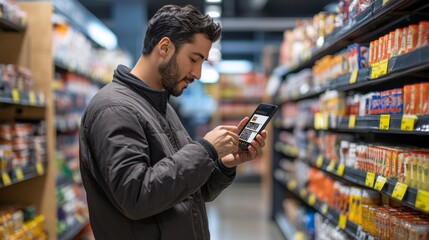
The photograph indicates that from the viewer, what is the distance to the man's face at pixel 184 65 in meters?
1.92

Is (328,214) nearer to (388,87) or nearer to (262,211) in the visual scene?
(388,87)

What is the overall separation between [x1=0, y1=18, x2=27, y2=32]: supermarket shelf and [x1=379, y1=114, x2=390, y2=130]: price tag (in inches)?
87.3

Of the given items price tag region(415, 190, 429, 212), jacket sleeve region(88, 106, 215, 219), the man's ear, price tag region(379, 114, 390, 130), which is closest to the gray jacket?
jacket sleeve region(88, 106, 215, 219)

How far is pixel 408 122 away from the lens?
2.00 m

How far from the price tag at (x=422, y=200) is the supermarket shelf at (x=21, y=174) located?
2157 millimetres

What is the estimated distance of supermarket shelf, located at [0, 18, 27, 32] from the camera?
2.99 m

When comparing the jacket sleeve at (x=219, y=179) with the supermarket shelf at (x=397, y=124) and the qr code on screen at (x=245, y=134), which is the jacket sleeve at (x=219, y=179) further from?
the supermarket shelf at (x=397, y=124)

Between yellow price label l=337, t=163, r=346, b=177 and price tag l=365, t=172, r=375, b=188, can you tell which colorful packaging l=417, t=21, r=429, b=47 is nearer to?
price tag l=365, t=172, r=375, b=188

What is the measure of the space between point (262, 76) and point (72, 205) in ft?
24.8

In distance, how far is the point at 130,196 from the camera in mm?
1626

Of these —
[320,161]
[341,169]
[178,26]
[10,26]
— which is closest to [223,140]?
[178,26]

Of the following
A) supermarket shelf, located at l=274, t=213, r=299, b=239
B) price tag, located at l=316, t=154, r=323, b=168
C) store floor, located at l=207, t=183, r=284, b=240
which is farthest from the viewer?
store floor, located at l=207, t=183, r=284, b=240

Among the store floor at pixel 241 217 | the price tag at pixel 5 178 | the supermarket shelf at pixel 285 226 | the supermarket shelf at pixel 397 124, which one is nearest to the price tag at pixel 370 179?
the supermarket shelf at pixel 397 124

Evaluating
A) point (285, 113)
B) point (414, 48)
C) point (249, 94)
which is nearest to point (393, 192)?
point (414, 48)
